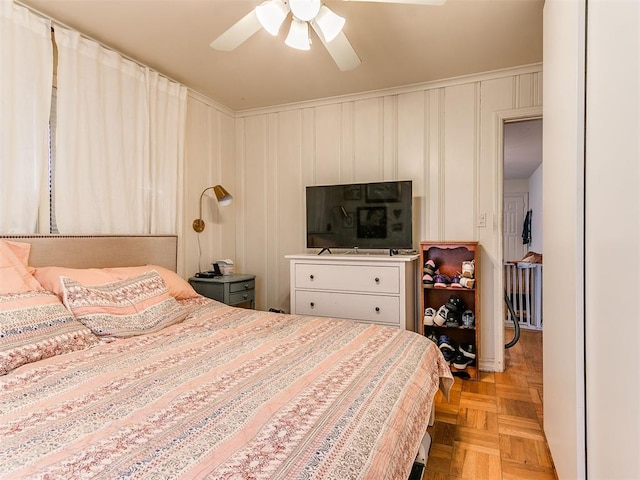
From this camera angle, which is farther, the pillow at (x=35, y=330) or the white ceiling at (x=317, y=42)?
the white ceiling at (x=317, y=42)

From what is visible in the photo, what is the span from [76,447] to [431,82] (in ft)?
11.5

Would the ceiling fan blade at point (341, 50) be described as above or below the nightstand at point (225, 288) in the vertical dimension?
above

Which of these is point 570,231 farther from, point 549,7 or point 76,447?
point 76,447

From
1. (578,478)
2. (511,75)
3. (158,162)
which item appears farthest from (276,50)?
(578,478)

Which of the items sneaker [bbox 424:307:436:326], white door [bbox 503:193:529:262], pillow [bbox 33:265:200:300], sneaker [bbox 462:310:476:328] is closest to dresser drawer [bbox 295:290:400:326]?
sneaker [bbox 424:307:436:326]

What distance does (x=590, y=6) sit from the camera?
49.2 inches

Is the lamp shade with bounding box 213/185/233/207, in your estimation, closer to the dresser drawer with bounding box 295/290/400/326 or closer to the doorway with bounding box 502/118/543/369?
the dresser drawer with bounding box 295/290/400/326

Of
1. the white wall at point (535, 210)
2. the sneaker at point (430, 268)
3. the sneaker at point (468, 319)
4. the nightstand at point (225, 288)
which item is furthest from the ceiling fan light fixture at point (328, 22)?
the white wall at point (535, 210)

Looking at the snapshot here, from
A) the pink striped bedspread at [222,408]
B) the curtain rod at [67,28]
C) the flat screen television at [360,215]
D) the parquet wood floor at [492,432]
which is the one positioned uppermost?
the curtain rod at [67,28]

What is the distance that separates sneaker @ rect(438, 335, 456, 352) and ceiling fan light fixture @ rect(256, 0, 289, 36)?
2.65 m

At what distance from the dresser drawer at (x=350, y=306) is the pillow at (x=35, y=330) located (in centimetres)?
183

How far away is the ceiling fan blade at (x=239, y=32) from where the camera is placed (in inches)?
73.9

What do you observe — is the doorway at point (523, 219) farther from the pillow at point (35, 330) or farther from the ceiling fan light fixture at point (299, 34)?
the pillow at point (35, 330)

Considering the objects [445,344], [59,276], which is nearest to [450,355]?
[445,344]
